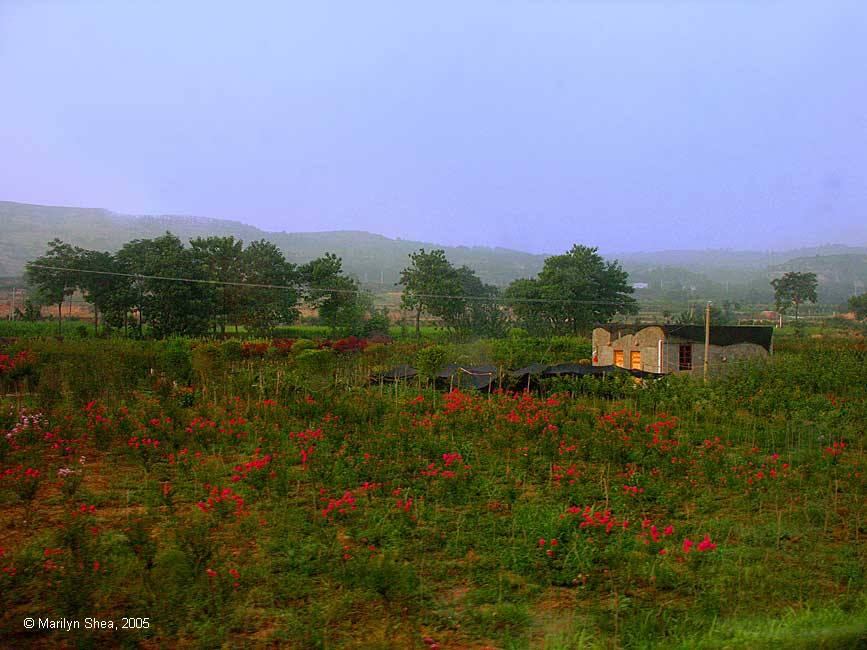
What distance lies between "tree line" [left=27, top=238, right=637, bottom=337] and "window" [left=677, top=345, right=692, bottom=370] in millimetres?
13410

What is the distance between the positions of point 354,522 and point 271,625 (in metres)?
1.51

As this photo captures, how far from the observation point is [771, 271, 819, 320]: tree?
4578 cm

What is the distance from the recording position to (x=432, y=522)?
4.92 meters

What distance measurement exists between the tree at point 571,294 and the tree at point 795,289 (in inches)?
622

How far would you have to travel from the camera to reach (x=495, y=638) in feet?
10.8

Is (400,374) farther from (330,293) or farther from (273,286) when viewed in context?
(330,293)

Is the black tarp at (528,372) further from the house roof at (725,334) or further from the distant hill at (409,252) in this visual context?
the distant hill at (409,252)

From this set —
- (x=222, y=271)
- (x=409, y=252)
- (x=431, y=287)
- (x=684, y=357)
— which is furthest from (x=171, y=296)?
(x=409, y=252)

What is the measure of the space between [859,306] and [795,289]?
425 cm

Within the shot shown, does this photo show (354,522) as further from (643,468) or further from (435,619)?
(643,468)

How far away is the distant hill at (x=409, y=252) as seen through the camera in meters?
96.1

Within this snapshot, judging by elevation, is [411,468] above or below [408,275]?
below

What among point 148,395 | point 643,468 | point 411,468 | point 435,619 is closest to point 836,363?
point 643,468

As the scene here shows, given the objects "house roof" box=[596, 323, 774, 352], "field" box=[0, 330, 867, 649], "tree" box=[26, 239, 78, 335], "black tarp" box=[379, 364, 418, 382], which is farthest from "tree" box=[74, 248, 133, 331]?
"house roof" box=[596, 323, 774, 352]
